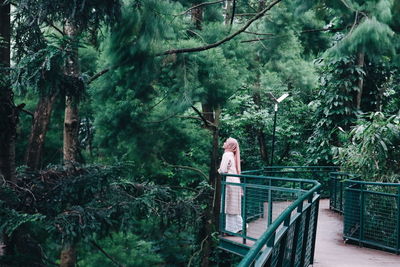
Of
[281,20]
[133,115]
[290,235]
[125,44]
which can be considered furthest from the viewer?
[281,20]

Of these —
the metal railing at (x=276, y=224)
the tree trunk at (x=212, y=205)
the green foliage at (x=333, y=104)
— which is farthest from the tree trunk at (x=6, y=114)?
the green foliage at (x=333, y=104)

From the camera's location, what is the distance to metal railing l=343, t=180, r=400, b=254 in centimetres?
934

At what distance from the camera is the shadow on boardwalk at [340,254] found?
792 centimetres

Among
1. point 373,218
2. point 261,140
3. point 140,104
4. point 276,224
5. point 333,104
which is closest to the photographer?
point 276,224

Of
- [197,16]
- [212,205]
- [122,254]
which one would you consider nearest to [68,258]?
[122,254]

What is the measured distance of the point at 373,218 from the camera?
31.8 feet

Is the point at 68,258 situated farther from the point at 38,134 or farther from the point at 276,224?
the point at 276,224

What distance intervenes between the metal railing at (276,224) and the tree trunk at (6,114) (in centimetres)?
392

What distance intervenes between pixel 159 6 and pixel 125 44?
0.85 m

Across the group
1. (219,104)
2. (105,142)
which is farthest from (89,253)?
(219,104)

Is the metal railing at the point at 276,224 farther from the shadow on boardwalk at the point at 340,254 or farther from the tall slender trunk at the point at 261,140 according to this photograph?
the tall slender trunk at the point at 261,140

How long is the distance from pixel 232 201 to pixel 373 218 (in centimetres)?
281

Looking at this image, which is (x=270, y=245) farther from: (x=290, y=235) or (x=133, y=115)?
(x=133, y=115)

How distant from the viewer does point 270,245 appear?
11.5 ft
